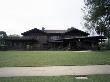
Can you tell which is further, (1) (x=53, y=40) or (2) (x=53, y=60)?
(1) (x=53, y=40)

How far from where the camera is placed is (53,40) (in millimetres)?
88000

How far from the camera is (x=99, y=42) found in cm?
7562

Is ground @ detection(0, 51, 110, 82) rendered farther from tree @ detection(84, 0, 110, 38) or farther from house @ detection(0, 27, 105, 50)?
house @ detection(0, 27, 105, 50)

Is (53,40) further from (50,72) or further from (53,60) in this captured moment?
(50,72)

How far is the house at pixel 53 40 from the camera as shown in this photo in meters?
73.8

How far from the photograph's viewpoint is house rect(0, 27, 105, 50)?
242 ft

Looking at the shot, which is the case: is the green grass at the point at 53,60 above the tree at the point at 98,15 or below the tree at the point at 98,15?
below

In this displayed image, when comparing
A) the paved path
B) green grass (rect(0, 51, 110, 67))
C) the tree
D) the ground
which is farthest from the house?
the paved path

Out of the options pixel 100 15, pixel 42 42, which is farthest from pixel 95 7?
pixel 42 42

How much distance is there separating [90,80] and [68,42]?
67.7 metres

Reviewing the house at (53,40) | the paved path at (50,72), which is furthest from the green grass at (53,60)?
the house at (53,40)

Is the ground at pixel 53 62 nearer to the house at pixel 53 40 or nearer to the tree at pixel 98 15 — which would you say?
the tree at pixel 98 15

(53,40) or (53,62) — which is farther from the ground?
(53,40)

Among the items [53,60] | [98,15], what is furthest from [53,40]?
[53,60]
